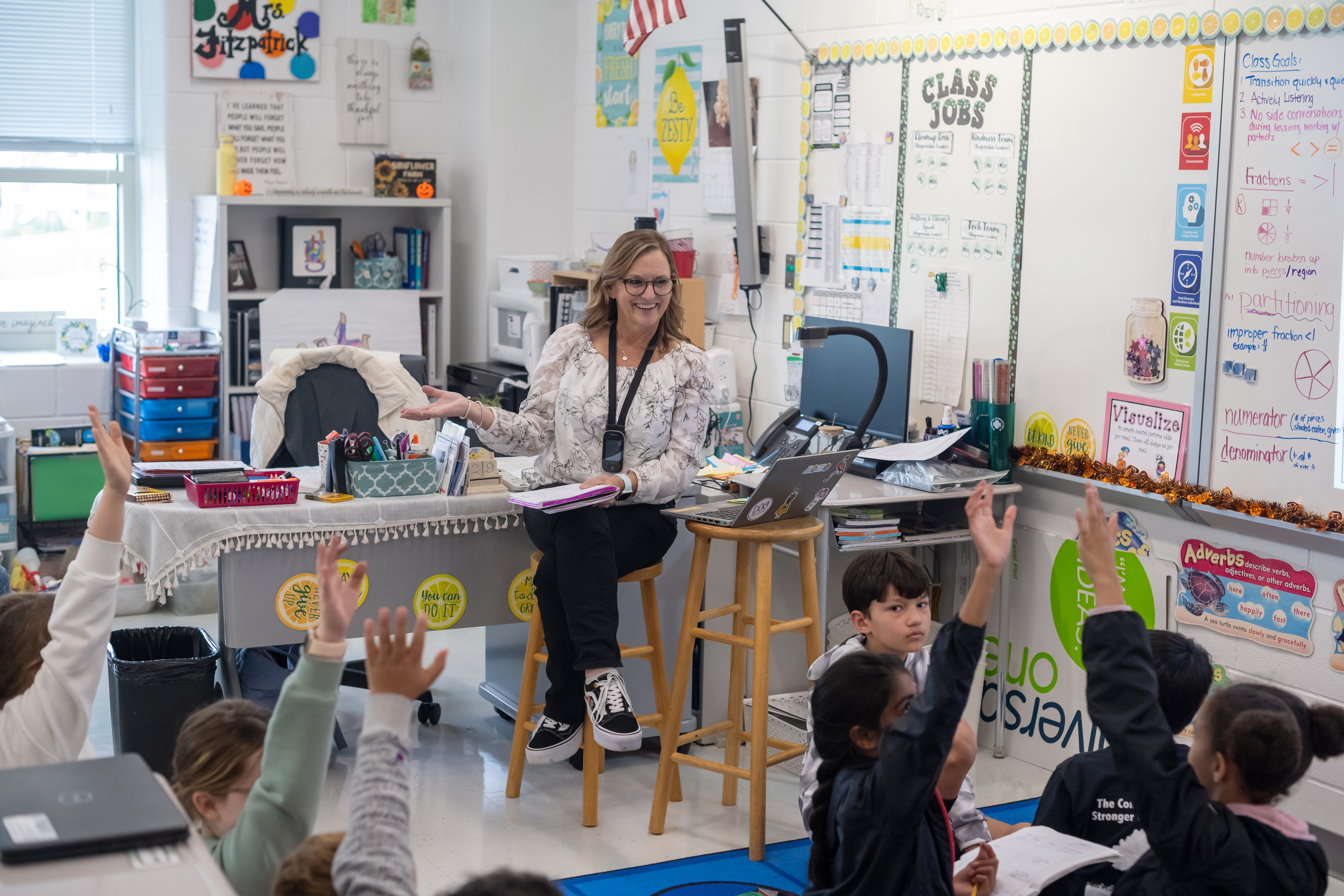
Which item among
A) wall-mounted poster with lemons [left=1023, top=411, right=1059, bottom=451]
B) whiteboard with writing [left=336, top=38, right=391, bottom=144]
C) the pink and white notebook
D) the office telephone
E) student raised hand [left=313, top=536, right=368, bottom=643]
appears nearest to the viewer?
student raised hand [left=313, top=536, right=368, bottom=643]

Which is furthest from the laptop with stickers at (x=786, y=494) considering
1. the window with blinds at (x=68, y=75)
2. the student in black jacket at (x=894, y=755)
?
the window with blinds at (x=68, y=75)

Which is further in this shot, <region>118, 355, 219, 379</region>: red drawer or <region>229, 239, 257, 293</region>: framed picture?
<region>229, 239, 257, 293</region>: framed picture

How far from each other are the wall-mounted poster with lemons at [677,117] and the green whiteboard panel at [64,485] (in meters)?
2.59

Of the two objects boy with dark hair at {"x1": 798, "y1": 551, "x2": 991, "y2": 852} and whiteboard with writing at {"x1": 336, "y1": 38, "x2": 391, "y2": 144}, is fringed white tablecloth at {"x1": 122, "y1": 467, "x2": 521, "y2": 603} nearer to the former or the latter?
boy with dark hair at {"x1": 798, "y1": 551, "x2": 991, "y2": 852}

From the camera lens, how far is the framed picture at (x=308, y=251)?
5.91m

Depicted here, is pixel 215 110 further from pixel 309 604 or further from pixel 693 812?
pixel 693 812

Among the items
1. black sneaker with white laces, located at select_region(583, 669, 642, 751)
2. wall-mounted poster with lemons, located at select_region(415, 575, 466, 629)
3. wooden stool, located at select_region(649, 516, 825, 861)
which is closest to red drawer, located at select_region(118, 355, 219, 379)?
wall-mounted poster with lemons, located at select_region(415, 575, 466, 629)

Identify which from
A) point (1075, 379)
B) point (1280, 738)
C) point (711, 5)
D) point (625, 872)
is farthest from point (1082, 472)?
point (711, 5)

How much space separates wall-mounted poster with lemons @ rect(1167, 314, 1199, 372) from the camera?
346 centimetres

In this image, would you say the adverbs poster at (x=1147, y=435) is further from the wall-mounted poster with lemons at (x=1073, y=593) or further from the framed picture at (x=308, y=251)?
the framed picture at (x=308, y=251)

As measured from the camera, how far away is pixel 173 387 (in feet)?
18.1

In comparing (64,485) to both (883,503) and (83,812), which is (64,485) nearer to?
(883,503)

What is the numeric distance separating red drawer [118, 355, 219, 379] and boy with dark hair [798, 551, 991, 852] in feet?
11.7

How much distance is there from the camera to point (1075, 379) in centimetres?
379
